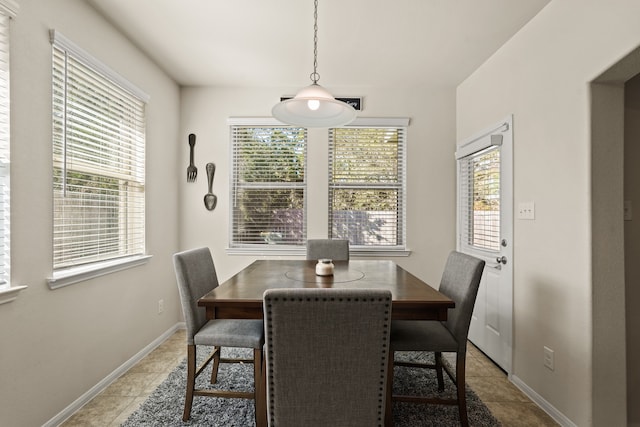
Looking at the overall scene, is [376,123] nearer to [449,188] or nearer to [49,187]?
[449,188]

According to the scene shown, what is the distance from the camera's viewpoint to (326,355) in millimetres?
1202

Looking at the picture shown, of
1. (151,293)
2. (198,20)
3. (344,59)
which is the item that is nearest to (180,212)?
(151,293)

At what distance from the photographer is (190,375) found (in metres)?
1.90

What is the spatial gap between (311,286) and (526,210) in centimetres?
165

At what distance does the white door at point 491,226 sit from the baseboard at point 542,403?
111mm

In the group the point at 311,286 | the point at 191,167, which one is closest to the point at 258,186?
the point at 191,167

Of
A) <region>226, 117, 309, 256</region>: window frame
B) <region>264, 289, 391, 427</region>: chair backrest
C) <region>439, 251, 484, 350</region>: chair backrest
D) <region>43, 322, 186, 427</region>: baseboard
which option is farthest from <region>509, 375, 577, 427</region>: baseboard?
<region>43, 322, 186, 427</region>: baseboard

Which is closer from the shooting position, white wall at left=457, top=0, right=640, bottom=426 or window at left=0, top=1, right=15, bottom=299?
window at left=0, top=1, right=15, bottom=299

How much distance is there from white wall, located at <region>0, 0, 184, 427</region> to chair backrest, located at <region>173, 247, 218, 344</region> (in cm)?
69

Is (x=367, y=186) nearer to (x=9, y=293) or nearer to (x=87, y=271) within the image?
(x=87, y=271)

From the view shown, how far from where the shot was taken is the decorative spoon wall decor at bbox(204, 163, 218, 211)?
3.52 metres

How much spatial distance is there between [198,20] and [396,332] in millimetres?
2525

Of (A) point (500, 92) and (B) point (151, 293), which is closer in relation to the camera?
(A) point (500, 92)

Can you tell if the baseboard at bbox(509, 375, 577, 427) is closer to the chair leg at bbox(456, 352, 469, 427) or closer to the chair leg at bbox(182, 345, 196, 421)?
the chair leg at bbox(456, 352, 469, 427)
